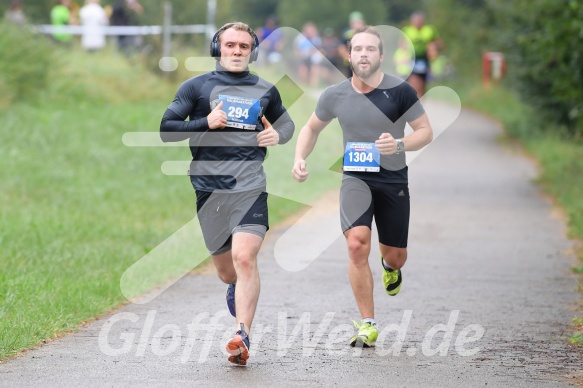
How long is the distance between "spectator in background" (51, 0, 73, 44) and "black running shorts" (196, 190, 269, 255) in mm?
19299

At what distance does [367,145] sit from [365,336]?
1.27 meters

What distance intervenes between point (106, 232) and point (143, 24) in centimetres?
1703

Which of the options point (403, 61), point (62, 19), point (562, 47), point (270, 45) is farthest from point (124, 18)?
point (270, 45)

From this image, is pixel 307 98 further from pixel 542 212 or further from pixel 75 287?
pixel 75 287

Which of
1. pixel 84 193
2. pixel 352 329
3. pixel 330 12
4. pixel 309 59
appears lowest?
pixel 309 59

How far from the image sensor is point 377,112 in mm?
8125

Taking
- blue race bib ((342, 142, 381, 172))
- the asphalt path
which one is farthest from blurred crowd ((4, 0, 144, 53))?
blue race bib ((342, 142, 381, 172))

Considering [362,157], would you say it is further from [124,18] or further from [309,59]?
[309,59]

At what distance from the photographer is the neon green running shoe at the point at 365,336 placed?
7.95 m

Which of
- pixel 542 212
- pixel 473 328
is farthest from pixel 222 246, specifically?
pixel 542 212

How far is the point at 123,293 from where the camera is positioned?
9914 millimetres

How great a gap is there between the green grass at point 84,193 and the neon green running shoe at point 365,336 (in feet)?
6.39

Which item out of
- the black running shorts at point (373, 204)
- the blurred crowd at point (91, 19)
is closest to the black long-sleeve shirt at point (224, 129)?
the black running shorts at point (373, 204)

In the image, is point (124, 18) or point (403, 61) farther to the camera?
point (124, 18)
